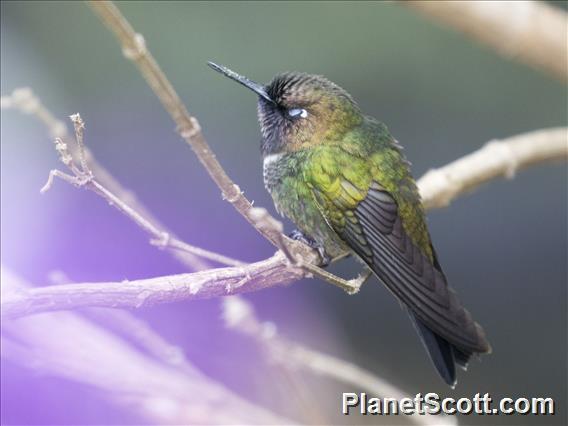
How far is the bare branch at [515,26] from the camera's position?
71cm

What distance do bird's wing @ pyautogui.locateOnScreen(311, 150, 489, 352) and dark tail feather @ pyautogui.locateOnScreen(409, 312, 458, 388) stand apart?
27 mm

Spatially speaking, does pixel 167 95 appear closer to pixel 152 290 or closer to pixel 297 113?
pixel 152 290

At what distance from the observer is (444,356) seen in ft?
2.54

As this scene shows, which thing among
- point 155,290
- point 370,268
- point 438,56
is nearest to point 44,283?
point 155,290

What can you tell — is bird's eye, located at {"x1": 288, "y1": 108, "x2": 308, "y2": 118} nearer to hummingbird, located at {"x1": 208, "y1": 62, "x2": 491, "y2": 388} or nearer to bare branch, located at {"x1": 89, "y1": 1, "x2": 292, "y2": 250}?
hummingbird, located at {"x1": 208, "y1": 62, "x2": 491, "y2": 388}

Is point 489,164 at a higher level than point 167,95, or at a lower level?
higher

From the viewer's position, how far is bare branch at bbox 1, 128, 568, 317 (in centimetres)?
49

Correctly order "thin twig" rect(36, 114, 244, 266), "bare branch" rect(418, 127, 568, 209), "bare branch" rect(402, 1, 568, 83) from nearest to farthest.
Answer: "thin twig" rect(36, 114, 244, 266) < "bare branch" rect(402, 1, 568, 83) < "bare branch" rect(418, 127, 568, 209)

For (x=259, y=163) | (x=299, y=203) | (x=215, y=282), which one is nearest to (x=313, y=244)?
(x=299, y=203)

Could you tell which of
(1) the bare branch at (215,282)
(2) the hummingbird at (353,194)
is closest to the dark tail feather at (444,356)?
(2) the hummingbird at (353,194)

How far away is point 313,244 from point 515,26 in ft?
1.18

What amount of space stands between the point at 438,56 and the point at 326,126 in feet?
2.94

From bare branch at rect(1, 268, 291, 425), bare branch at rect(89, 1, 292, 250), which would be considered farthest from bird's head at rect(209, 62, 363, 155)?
bare branch at rect(1, 268, 291, 425)

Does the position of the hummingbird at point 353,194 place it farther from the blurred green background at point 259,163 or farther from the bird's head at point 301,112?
the blurred green background at point 259,163
